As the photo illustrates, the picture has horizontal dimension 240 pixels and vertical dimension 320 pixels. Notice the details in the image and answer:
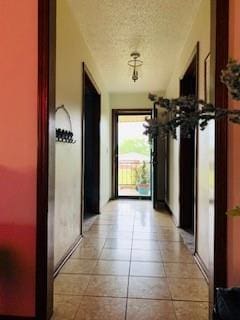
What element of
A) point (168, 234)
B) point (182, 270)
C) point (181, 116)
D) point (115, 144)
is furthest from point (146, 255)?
point (115, 144)

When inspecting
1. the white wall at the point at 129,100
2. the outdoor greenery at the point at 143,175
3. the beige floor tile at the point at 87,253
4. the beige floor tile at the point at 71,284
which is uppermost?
the white wall at the point at 129,100

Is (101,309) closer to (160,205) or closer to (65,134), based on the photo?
(65,134)

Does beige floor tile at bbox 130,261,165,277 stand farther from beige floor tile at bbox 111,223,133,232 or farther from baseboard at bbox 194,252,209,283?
beige floor tile at bbox 111,223,133,232

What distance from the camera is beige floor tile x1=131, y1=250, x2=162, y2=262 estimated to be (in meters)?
2.88

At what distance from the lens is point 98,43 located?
3.76m

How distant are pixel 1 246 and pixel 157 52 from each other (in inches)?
132

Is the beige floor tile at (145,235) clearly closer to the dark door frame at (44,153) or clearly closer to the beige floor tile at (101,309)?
the beige floor tile at (101,309)

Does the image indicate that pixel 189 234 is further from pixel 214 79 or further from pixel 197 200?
pixel 214 79

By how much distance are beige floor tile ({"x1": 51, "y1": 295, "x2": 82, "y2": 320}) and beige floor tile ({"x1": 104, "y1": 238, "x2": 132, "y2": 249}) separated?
1.20 meters

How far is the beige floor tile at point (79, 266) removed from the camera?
2.57 metres

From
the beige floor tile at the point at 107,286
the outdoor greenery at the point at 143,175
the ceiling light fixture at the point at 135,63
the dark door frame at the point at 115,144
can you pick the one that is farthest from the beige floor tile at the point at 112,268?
the outdoor greenery at the point at 143,175

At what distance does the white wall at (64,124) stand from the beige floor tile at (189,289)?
1.03 metres

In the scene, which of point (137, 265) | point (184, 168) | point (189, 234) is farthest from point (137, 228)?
point (137, 265)

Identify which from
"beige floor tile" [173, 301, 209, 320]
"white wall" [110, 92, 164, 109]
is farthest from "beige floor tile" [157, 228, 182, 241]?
"white wall" [110, 92, 164, 109]
